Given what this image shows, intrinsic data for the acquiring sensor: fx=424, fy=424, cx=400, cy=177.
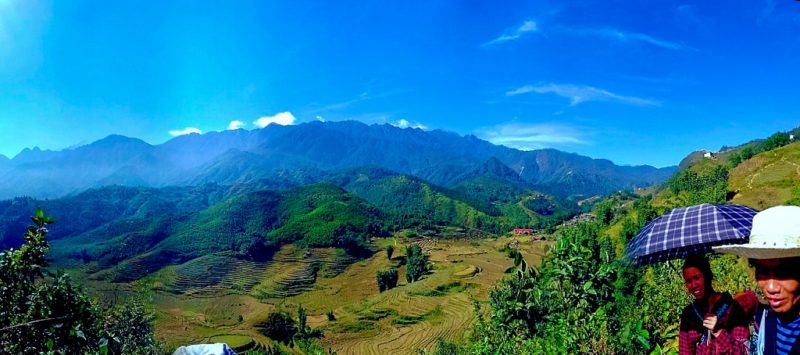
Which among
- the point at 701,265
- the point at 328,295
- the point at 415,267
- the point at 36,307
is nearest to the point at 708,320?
the point at 701,265

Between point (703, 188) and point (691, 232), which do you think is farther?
point (703, 188)

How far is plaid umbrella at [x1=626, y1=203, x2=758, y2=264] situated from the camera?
2.98 meters

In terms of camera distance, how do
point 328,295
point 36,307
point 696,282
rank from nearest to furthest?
point 696,282
point 36,307
point 328,295

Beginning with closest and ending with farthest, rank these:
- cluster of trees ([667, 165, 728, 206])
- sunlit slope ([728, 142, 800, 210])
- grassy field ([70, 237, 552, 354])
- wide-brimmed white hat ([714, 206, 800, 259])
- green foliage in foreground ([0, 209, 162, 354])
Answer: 1. wide-brimmed white hat ([714, 206, 800, 259])
2. green foliage in foreground ([0, 209, 162, 354])
3. sunlit slope ([728, 142, 800, 210])
4. grassy field ([70, 237, 552, 354])
5. cluster of trees ([667, 165, 728, 206])

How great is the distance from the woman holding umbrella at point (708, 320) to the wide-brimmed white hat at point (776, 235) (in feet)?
2.95

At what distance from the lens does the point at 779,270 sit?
1.86 meters

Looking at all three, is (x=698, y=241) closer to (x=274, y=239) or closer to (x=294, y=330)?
(x=294, y=330)

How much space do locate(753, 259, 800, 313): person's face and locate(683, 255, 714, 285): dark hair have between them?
2.89ft

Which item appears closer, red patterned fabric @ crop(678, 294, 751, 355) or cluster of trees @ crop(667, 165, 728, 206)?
red patterned fabric @ crop(678, 294, 751, 355)

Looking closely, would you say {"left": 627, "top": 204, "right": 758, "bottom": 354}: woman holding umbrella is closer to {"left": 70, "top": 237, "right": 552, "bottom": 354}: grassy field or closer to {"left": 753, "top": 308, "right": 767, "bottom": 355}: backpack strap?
{"left": 753, "top": 308, "right": 767, "bottom": 355}: backpack strap

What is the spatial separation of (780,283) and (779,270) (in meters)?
0.07

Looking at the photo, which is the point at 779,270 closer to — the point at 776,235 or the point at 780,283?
the point at 780,283

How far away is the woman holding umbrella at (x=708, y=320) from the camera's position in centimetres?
256

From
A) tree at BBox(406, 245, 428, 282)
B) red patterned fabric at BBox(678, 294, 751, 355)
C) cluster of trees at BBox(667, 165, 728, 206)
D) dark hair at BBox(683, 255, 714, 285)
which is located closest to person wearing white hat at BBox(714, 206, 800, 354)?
red patterned fabric at BBox(678, 294, 751, 355)
